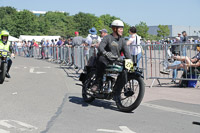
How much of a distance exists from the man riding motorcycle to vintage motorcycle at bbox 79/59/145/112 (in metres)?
0.11

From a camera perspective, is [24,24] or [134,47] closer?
[134,47]

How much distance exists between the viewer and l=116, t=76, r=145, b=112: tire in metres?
6.45

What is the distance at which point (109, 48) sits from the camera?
719 centimetres

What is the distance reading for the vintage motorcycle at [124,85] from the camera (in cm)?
657

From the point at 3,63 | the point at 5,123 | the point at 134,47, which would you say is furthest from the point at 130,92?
the point at 3,63

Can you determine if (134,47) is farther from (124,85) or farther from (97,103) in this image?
(124,85)

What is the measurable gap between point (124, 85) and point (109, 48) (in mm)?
866

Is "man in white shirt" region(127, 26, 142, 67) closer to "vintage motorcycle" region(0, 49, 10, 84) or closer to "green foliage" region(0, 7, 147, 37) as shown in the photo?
"vintage motorcycle" region(0, 49, 10, 84)

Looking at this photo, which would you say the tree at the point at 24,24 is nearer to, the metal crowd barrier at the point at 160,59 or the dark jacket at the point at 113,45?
the metal crowd barrier at the point at 160,59

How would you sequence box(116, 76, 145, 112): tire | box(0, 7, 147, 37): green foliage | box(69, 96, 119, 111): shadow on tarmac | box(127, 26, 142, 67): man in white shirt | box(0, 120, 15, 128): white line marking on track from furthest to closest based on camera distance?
1. box(0, 7, 147, 37): green foliage
2. box(127, 26, 142, 67): man in white shirt
3. box(69, 96, 119, 111): shadow on tarmac
4. box(116, 76, 145, 112): tire
5. box(0, 120, 15, 128): white line marking on track

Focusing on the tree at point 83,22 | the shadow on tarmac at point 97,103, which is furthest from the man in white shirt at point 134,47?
the tree at point 83,22

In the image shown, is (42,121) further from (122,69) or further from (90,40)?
(90,40)

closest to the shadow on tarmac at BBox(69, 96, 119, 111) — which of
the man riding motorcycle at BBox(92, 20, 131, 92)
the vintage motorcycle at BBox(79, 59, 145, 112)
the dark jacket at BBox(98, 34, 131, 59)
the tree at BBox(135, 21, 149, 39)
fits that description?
the vintage motorcycle at BBox(79, 59, 145, 112)

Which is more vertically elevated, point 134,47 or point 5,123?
point 134,47
